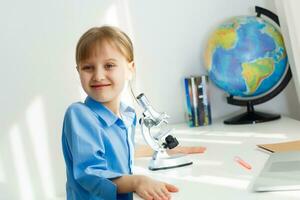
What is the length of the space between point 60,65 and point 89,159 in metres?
0.88

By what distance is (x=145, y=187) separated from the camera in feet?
3.19

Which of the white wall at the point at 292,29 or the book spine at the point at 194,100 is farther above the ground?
the white wall at the point at 292,29

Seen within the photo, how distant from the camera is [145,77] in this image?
195 centimetres

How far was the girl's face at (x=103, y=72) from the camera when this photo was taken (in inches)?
47.7

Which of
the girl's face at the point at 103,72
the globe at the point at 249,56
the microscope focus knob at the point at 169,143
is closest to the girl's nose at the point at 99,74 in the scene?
the girl's face at the point at 103,72

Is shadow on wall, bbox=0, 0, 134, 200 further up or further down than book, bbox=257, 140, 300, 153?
further up

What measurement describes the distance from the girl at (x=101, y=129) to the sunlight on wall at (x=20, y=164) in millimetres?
715

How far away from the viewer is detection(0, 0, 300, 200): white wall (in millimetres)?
1846

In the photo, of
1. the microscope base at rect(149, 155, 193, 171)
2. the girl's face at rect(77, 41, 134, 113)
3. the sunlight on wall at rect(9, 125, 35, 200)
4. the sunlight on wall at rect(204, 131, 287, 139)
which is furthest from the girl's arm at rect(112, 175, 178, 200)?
the sunlight on wall at rect(9, 125, 35, 200)

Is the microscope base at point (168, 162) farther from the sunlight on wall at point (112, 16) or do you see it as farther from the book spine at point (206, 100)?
the sunlight on wall at point (112, 16)

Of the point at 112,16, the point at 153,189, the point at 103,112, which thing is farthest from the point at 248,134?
the point at 112,16

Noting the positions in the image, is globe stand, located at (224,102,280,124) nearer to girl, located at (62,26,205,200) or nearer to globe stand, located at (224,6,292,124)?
globe stand, located at (224,6,292,124)

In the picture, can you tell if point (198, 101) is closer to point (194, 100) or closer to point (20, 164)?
point (194, 100)

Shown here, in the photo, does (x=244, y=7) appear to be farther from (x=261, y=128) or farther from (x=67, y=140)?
(x=67, y=140)
